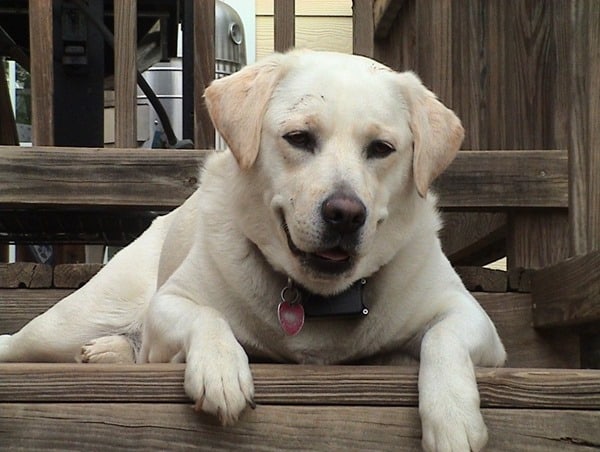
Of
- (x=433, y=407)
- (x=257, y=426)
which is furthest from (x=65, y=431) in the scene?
(x=433, y=407)

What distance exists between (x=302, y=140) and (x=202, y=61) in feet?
4.53

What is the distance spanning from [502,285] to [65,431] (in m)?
1.70

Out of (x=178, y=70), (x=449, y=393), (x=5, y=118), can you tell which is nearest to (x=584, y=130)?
(x=449, y=393)

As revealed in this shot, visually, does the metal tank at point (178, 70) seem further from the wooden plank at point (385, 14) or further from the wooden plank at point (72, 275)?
the wooden plank at point (72, 275)

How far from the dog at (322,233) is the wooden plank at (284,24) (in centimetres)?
105

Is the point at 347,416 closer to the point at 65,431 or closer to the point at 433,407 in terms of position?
the point at 433,407

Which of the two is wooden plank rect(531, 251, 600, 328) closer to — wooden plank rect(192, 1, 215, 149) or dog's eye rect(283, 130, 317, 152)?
→ dog's eye rect(283, 130, 317, 152)

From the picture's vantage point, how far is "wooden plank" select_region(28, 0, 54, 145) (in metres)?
3.63

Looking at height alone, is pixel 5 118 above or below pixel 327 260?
above

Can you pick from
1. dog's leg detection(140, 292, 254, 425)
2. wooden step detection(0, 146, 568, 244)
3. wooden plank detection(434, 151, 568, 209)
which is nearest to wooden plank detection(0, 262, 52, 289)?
wooden step detection(0, 146, 568, 244)

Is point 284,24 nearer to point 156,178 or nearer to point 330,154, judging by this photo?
point 156,178

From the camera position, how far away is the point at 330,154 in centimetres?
236

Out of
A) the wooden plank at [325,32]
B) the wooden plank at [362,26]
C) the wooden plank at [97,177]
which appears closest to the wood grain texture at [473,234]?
the wooden plank at [362,26]

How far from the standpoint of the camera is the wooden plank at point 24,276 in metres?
3.43
